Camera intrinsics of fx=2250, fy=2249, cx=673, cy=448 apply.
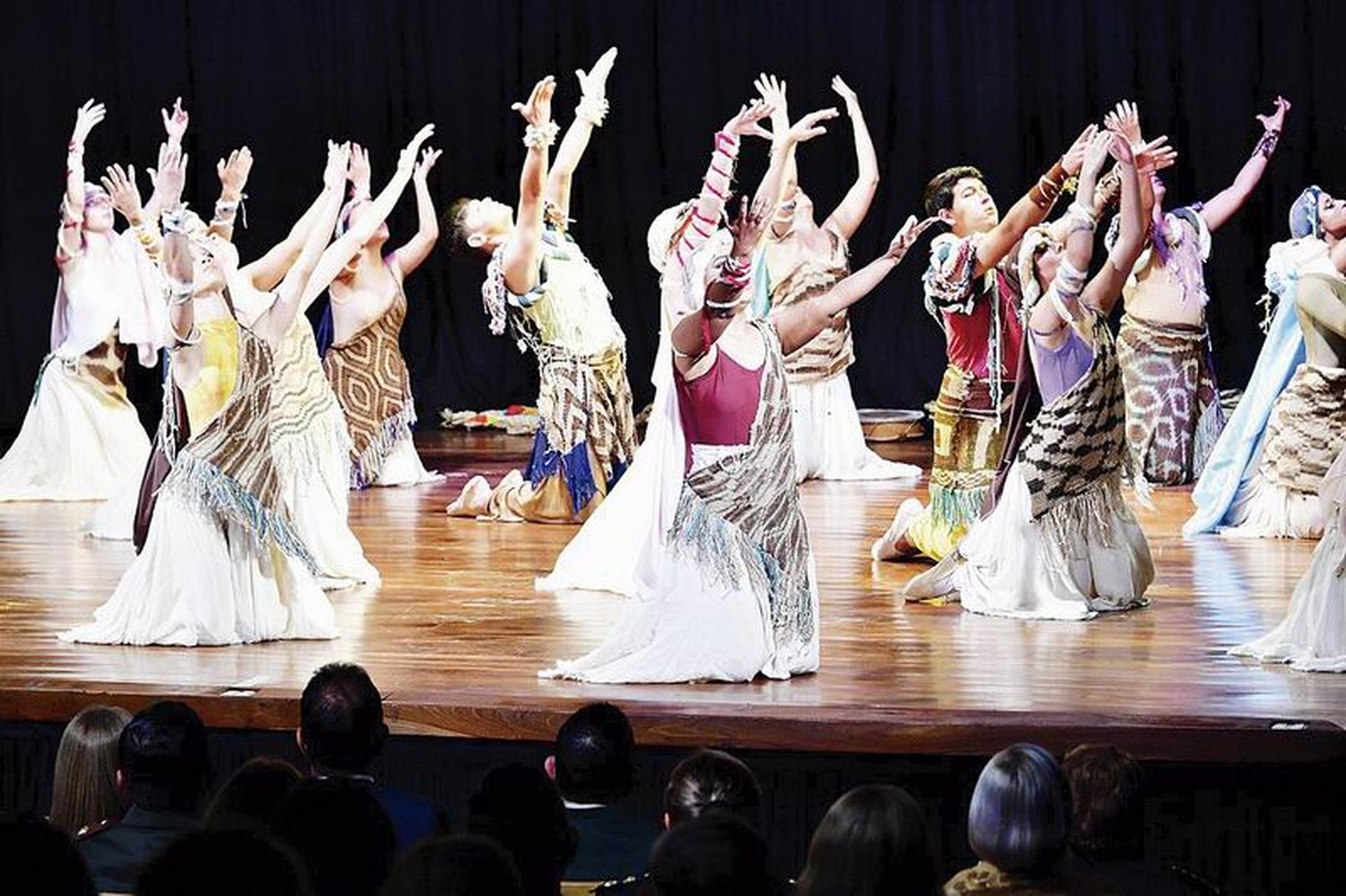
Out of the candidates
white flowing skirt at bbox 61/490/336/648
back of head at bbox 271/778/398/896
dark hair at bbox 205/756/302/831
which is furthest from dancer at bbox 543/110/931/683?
back of head at bbox 271/778/398/896

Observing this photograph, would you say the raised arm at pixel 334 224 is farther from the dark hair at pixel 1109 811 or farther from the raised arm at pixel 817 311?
the dark hair at pixel 1109 811

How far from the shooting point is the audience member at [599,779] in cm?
400

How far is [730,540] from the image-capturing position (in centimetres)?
553

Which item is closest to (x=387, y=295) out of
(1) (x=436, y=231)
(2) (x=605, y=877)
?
(1) (x=436, y=231)

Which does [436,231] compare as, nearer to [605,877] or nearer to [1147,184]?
[1147,184]

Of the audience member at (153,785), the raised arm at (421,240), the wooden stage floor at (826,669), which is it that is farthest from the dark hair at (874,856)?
the raised arm at (421,240)

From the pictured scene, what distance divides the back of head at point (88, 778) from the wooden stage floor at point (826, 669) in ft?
4.23

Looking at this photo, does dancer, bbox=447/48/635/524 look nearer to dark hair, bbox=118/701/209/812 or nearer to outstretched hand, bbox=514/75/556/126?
outstretched hand, bbox=514/75/556/126

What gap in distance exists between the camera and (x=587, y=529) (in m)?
7.38

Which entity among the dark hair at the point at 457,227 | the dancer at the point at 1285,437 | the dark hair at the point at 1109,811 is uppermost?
the dark hair at the point at 457,227

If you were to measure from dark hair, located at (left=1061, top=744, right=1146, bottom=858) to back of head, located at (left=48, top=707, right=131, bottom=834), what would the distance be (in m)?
1.73

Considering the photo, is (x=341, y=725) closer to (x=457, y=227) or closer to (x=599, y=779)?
(x=599, y=779)

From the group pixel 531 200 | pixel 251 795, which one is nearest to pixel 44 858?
pixel 251 795

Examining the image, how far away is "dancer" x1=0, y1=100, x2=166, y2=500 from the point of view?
33.1 ft
